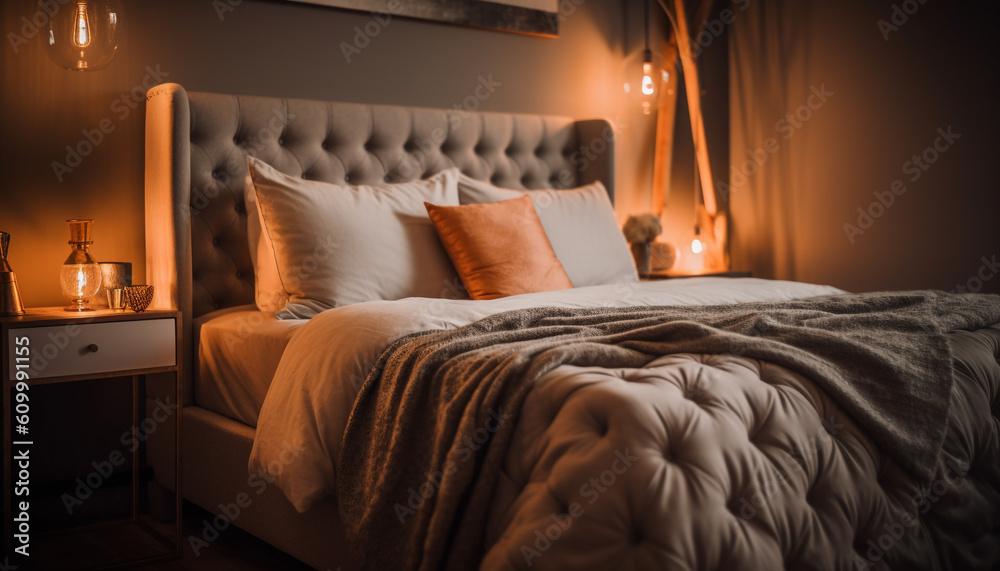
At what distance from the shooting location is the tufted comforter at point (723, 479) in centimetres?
101

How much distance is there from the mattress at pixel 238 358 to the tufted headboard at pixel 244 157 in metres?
0.10

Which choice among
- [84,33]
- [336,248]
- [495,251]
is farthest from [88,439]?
[495,251]

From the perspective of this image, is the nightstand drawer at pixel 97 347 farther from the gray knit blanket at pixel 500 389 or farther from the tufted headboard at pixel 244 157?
the gray knit blanket at pixel 500 389

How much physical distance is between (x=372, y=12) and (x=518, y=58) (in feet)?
2.32

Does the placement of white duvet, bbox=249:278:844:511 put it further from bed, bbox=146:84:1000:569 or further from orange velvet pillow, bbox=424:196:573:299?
orange velvet pillow, bbox=424:196:573:299

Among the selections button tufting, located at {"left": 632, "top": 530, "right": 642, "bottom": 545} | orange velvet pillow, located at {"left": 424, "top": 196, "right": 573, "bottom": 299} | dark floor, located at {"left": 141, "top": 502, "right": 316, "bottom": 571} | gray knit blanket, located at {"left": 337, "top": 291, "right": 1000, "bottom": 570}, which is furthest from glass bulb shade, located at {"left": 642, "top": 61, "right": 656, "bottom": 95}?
button tufting, located at {"left": 632, "top": 530, "right": 642, "bottom": 545}

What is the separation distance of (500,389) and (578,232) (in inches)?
63.8

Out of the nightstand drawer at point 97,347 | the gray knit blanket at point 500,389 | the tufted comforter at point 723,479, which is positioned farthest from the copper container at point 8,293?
the tufted comforter at point 723,479

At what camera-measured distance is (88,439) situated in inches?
92.6

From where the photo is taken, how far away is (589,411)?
1095 millimetres

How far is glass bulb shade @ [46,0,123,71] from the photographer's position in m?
2.19

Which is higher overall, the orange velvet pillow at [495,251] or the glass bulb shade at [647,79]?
the glass bulb shade at [647,79]

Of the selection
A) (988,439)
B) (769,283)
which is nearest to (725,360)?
(988,439)

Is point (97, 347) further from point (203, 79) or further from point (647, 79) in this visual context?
point (647, 79)
